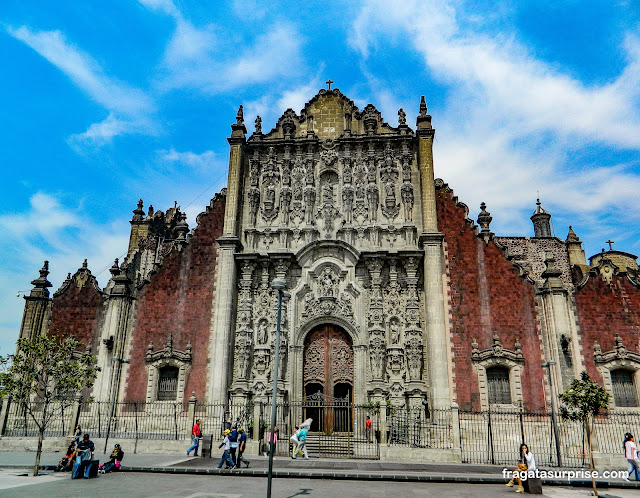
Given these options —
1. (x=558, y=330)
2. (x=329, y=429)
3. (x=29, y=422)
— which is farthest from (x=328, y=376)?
(x=29, y=422)

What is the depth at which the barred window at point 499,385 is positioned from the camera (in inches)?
884

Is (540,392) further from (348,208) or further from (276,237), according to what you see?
(276,237)

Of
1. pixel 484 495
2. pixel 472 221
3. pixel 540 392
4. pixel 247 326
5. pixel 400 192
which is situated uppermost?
pixel 400 192

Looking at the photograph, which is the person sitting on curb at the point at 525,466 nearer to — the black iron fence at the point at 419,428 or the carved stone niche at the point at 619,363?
the black iron fence at the point at 419,428

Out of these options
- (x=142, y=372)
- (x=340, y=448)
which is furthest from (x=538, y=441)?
(x=142, y=372)

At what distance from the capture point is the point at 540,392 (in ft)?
72.5

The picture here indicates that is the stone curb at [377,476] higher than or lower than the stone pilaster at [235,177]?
lower

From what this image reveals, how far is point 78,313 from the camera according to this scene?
87.2ft

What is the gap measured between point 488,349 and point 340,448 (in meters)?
8.55

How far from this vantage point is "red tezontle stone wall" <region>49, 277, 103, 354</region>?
26.2m

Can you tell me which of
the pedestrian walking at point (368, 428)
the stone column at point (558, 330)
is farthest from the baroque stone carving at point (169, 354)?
the stone column at point (558, 330)

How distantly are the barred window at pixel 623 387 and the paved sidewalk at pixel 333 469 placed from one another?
7.94m

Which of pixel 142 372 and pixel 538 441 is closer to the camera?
pixel 538 441

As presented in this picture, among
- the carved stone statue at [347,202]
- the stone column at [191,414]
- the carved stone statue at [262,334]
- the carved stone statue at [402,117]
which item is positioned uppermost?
the carved stone statue at [402,117]
